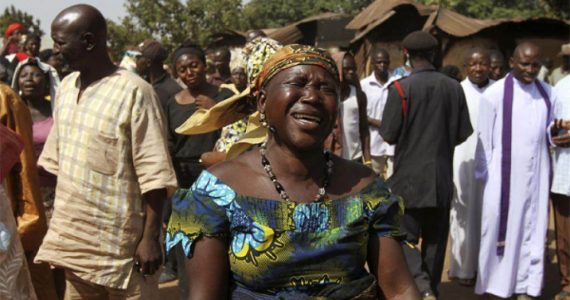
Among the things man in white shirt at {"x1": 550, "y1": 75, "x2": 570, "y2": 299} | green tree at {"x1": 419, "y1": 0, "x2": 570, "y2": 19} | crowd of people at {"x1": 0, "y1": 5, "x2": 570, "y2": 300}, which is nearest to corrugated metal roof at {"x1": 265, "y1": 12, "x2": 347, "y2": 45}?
green tree at {"x1": 419, "y1": 0, "x2": 570, "y2": 19}

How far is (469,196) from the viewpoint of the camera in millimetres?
6145

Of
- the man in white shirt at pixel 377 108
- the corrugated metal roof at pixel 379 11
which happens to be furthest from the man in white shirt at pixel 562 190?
the corrugated metal roof at pixel 379 11

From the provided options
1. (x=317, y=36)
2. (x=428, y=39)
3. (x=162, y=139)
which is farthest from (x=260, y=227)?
(x=317, y=36)

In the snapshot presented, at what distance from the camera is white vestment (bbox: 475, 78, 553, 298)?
5266 mm

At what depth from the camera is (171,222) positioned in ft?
7.07

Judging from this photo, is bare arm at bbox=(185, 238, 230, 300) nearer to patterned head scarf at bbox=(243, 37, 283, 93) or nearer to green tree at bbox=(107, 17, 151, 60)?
patterned head scarf at bbox=(243, 37, 283, 93)

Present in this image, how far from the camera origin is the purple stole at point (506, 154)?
526 cm

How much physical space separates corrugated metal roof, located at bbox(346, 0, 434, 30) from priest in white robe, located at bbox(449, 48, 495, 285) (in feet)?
32.0

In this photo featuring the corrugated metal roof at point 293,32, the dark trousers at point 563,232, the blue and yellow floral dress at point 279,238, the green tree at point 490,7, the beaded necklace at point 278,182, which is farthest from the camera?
the green tree at point 490,7

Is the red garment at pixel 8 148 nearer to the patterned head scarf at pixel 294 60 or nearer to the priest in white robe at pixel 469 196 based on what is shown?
the patterned head scarf at pixel 294 60

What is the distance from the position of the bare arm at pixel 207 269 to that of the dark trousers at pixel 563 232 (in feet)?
13.6

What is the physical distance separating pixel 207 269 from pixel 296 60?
67 cm

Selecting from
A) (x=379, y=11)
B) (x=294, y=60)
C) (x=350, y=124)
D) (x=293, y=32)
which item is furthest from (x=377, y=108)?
(x=293, y=32)

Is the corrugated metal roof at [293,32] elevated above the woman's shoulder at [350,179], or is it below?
below
